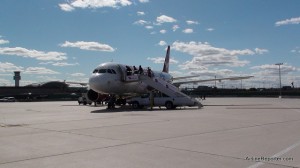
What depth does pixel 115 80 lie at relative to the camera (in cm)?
2955

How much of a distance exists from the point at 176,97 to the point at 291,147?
2124 centimetres

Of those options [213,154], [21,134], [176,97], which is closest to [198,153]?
[213,154]

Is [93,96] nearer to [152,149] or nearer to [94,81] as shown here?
[94,81]

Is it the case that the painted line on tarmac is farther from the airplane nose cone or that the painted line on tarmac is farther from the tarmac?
the airplane nose cone

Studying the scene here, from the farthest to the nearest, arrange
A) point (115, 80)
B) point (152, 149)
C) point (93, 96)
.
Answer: point (93, 96)
point (115, 80)
point (152, 149)

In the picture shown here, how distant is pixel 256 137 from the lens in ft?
34.5

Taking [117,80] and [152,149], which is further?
[117,80]

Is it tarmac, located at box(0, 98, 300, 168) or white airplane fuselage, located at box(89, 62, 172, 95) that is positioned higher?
white airplane fuselage, located at box(89, 62, 172, 95)

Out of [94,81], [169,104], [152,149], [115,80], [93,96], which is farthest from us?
[93,96]

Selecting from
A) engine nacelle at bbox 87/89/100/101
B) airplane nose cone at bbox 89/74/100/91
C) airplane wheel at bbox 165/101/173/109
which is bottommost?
airplane wheel at bbox 165/101/173/109

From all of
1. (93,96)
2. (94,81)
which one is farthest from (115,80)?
(93,96)

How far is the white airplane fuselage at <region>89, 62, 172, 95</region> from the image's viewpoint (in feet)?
93.4

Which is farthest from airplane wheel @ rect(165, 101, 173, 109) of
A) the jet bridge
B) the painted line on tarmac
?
the painted line on tarmac

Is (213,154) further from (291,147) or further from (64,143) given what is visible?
(64,143)
